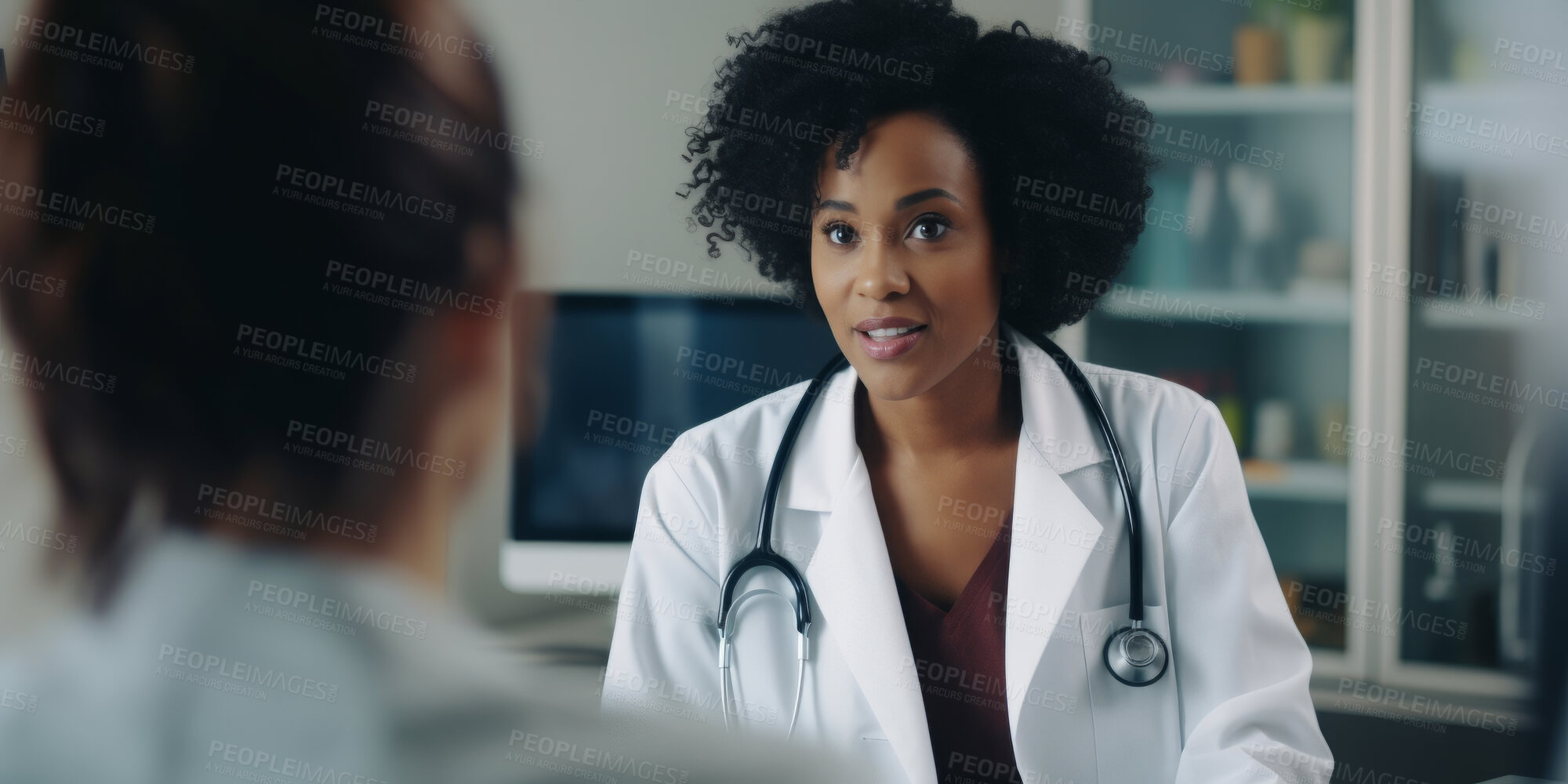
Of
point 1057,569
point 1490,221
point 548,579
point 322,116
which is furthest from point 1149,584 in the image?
point 1490,221

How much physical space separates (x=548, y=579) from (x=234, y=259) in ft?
3.38

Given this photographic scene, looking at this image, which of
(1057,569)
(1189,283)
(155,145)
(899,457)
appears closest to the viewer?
(155,145)

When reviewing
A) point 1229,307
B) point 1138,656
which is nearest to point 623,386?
point 1138,656

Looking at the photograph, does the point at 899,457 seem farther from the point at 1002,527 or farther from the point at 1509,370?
the point at 1509,370

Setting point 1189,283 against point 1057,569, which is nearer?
point 1057,569

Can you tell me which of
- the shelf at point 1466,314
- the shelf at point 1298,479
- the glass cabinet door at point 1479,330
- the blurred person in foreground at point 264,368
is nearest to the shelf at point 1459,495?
the glass cabinet door at point 1479,330

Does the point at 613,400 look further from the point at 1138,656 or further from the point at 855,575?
the point at 1138,656

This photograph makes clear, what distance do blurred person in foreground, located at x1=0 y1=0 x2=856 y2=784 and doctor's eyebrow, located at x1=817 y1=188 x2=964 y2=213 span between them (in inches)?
27.7

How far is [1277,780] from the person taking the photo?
2.88 feet

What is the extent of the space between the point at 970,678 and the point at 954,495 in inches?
7.4

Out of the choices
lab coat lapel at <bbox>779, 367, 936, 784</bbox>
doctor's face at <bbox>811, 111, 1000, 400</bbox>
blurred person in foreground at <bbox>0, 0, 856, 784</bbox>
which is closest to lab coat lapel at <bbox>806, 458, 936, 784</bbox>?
lab coat lapel at <bbox>779, 367, 936, 784</bbox>

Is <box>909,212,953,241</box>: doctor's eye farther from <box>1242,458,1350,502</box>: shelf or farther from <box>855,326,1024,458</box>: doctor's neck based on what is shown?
<box>1242,458,1350,502</box>: shelf

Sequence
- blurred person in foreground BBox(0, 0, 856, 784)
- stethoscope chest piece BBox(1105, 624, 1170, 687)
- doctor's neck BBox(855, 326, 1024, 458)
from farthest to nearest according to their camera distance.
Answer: doctor's neck BBox(855, 326, 1024, 458) → stethoscope chest piece BBox(1105, 624, 1170, 687) → blurred person in foreground BBox(0, 0, 856, 784)

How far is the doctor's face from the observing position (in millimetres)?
1006
